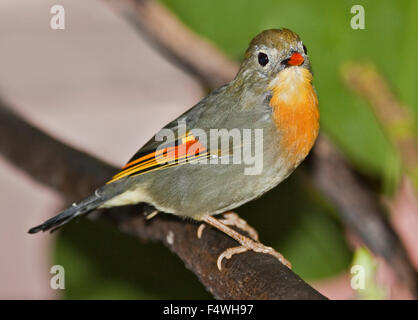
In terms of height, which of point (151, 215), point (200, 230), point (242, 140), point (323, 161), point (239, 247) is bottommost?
point (239, 247)

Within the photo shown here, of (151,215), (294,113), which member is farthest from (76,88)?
(294,113)

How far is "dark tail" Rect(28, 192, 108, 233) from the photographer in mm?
2502

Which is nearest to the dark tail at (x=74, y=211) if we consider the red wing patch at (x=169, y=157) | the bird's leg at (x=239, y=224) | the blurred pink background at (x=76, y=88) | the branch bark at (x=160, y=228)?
the red wing patch at (x=169, y=157)

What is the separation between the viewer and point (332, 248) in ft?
10.2

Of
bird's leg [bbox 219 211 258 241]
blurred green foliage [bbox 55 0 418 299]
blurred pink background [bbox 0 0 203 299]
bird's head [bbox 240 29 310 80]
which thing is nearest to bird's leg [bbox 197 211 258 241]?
bird's leg [bbox 219 211 258 241]

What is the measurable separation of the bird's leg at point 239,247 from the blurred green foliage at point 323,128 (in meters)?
0.59

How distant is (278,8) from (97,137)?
317 cm

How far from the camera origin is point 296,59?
224cm

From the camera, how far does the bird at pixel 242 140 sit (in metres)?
2.33

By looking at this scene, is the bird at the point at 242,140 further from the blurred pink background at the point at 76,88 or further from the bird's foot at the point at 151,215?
the blurred pink background at the point at 76,88

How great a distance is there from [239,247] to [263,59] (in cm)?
66

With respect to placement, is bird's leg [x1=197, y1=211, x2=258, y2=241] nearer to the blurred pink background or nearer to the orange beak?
the orange beak

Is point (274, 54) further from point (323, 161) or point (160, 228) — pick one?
point (160, 228)
